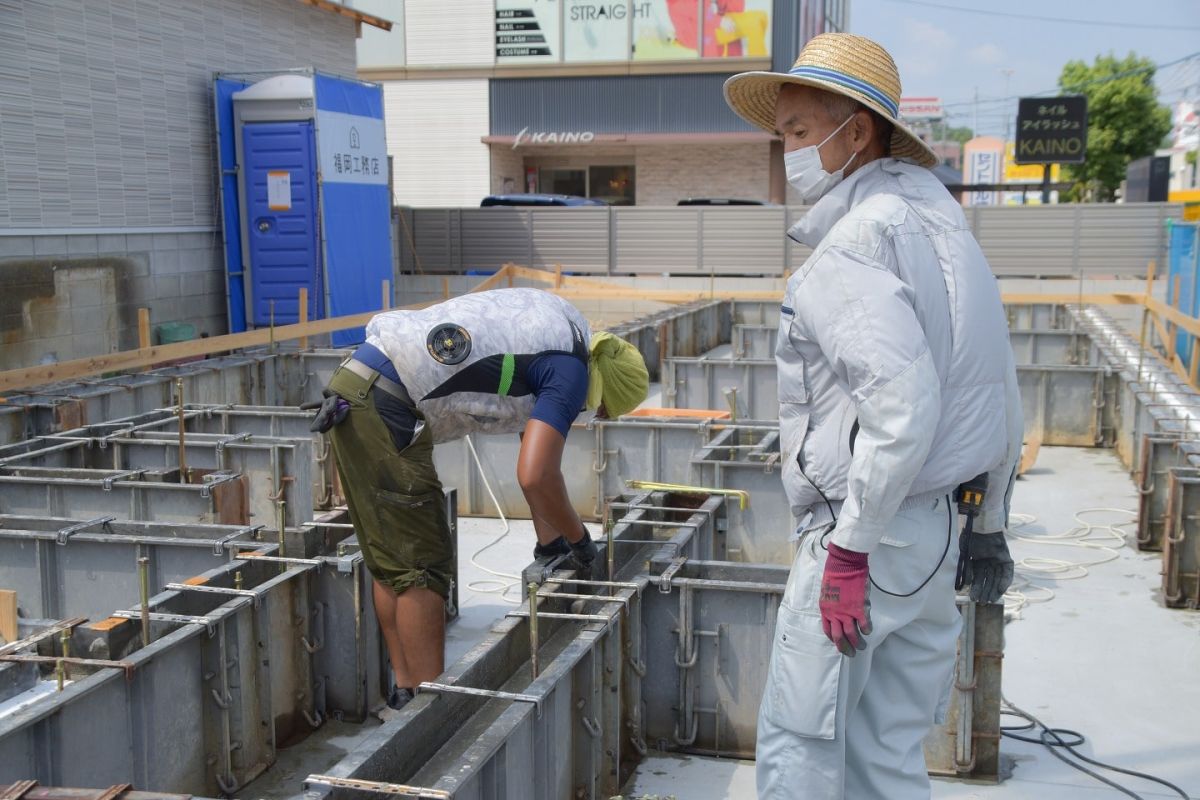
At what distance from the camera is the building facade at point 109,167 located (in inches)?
513

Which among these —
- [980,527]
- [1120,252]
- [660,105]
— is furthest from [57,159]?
[660,105]

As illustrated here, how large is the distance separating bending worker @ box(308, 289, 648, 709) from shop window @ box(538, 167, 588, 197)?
103ft

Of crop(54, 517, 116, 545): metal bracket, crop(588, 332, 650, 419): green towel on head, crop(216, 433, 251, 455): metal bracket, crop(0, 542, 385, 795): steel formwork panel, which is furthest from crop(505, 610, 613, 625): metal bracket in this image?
crop(216, 433, 251, 455): metal bracket

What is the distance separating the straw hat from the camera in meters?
2.83

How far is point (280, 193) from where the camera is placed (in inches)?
639

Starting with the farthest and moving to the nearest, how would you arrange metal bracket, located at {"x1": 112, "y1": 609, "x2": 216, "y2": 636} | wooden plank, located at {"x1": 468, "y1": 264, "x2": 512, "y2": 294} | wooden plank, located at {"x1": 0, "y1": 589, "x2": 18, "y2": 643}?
wooden plank, located at {"x1": 468, "y1": 264, "x2": 512, "y2": 294} < wooden plank, located at {"x1": 0, "y1": 589, "x2": 18, "y2": 643} < metal bracket, located at {"x1": 112, "y1": 609, "x2": 216, "y2": 636}

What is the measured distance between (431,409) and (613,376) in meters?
0.72

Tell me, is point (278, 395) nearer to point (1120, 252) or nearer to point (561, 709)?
point (561, 709)

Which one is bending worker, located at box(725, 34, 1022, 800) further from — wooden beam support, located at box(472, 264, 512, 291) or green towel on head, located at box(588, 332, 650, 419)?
wooden beam support, located at box(472, 264, 512, 291)

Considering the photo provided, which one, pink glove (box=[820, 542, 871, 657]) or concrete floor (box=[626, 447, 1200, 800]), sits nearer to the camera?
pink glove (box=[820, 542, 871, 657])

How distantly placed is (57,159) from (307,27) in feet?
21.3

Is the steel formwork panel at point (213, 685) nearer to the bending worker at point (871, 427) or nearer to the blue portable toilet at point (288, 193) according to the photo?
the bending worker at point (871, 427)

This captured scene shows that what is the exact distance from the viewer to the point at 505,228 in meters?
24.8

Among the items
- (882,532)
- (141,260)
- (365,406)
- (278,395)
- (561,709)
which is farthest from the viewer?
(141,260)
